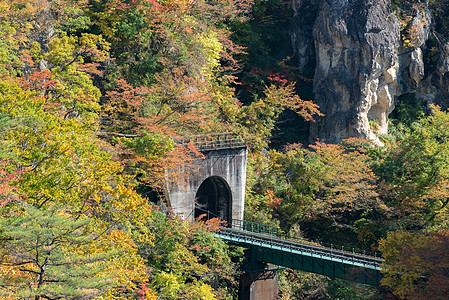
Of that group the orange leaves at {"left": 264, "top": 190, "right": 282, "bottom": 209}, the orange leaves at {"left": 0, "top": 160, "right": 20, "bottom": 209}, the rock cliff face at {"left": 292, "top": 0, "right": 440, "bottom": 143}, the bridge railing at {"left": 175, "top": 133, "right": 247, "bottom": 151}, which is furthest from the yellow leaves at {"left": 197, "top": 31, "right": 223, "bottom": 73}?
the orange leaves at {"left": 0, "top": 160, "right": 20, "bottom": 209}

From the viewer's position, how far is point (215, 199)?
30.9m

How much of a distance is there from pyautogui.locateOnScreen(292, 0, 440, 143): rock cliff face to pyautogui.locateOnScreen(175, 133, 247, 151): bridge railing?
9.68 m

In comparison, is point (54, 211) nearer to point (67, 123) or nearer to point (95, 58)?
point (67, 123)

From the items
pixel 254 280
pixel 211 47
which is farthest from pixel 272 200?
pixel 211 47

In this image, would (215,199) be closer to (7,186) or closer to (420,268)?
(420,268)

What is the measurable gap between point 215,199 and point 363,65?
14.2 m

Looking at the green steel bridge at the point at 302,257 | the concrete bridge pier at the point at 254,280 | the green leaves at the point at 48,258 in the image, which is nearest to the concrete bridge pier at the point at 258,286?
the concrete bridge pier at the point at 254,280

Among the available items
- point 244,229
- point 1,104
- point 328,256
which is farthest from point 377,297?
point 1,104

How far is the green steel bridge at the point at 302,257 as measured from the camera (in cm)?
2327

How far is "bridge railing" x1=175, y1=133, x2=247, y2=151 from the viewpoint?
28.3 m

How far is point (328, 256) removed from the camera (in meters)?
24.3

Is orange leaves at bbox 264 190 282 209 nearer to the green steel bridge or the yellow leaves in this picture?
the green steel bridge

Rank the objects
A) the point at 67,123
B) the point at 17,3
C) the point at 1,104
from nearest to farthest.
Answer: the point at 1,104, the point at 67,123, the point at 17,3

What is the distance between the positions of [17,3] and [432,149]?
77.3 feet
